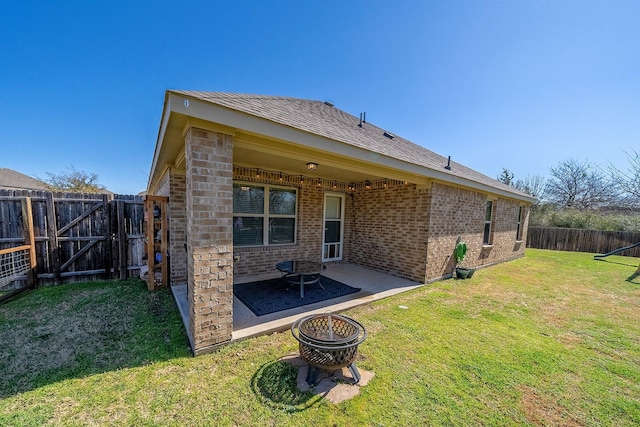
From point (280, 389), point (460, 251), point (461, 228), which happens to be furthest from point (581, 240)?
point (280, 389)

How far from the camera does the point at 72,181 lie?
16.7m

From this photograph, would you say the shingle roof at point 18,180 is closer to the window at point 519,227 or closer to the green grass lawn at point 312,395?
the green grass lawn at point 312,395

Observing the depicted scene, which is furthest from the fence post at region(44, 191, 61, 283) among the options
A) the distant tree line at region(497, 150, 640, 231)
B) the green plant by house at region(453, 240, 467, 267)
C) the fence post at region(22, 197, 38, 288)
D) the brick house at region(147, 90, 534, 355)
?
the distant tree line at region(497, 150, 640, 231)

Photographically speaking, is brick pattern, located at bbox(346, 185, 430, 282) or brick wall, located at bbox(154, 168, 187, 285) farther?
brick pattern, located at bbox(346, 185, 430, 282)

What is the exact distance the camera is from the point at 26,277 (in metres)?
4.90

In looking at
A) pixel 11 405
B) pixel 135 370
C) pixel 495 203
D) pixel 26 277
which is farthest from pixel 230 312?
pixel 495 203

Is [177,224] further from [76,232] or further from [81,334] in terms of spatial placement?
[76,232]

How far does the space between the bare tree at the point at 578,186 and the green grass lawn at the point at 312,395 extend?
25.6 meters

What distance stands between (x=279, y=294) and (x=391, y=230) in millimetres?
3630

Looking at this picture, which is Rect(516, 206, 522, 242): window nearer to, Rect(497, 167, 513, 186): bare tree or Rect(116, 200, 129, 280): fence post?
Rect(116, 200, 129, 280): fence post

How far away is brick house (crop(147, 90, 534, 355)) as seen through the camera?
2748mm

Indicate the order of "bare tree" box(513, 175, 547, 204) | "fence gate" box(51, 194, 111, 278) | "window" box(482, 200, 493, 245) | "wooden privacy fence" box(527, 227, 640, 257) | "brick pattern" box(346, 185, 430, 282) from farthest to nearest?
"bare tree" box(513, 175, 547, 204) < "wooden privacy fence" box(527, 227, 640, 257) < "window" box(482, 200, 493, 245) < "brick pattern" box(346, 185, 430, 282) < "fence gate" box(51, 194, 111, 278)

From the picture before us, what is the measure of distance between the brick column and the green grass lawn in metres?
0.37

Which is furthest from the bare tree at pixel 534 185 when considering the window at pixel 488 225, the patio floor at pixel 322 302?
the patio floor at pixel 322 302
